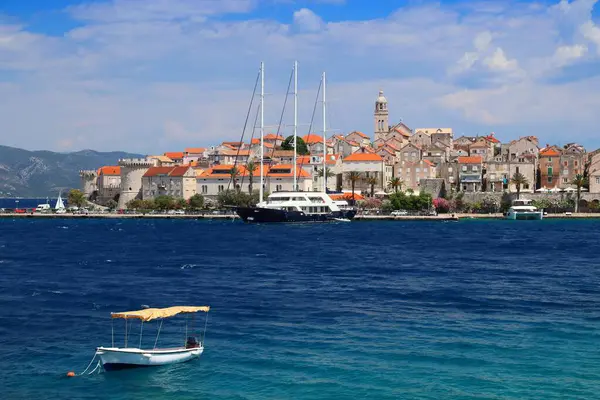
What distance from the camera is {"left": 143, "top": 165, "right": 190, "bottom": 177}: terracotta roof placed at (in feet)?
499

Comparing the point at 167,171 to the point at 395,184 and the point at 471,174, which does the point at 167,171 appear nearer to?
the point at 395,184

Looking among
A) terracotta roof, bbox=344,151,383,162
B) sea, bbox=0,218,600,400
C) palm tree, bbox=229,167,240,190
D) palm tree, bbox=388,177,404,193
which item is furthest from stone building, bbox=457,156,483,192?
sea, bbox=0,218,600,400

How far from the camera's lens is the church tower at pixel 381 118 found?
19075 centimetres

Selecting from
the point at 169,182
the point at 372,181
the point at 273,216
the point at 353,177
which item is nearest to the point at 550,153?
the point at 372,181

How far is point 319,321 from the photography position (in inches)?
1419

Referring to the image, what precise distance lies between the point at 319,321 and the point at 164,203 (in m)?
114

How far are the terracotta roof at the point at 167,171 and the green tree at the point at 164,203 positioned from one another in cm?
545

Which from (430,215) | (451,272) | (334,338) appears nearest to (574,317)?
(334,338)

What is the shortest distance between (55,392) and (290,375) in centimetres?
722

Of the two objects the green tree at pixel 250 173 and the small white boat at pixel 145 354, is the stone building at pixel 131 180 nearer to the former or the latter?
the green tree at pixel 250 173

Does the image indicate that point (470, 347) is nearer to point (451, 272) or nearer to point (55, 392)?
point (55, 392)

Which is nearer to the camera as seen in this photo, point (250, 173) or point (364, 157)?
point (250, 173)

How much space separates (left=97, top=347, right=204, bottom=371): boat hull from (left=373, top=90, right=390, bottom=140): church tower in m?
164

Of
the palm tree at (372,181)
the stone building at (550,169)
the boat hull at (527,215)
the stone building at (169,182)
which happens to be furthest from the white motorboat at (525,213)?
the stone building at (169,182)
